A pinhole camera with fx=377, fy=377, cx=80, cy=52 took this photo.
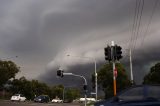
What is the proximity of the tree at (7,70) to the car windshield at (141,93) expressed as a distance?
85969 millimetres

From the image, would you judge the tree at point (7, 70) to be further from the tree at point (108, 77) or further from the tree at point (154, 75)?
the tree at point (154, 75)

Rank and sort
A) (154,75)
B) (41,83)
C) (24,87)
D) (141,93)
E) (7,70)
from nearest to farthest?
(141,93) → (154,75) → (7,70) → (24,87) → (41,83)

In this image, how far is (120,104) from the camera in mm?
12086

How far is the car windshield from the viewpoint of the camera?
11945 mm

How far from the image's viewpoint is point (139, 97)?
12.1 metres

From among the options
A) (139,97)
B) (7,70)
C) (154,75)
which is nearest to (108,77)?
(154,75)

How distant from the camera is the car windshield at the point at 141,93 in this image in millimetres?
11945

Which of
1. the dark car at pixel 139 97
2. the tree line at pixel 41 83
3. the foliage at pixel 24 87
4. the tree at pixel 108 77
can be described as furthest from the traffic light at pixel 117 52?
the foliage at pixel 24 87

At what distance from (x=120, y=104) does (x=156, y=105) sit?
1.14 meters

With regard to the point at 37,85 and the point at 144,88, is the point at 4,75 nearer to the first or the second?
the point at 37,85

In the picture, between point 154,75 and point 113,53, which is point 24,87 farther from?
point 113,53

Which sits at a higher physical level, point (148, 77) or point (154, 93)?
point (148, 77)

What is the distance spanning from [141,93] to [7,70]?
89.7m

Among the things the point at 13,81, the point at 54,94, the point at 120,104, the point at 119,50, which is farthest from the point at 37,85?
the point at 120,104
